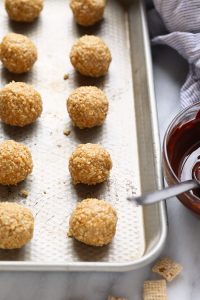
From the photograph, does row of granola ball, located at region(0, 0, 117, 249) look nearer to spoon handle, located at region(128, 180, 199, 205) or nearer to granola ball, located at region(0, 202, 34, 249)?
granola ball, located at region(0, 202, 34, 249)

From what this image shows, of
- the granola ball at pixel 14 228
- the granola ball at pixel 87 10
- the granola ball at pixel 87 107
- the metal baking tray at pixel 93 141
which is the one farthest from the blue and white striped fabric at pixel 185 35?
the granola ball at pixel 14 228

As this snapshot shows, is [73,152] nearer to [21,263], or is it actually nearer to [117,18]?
[21,263]

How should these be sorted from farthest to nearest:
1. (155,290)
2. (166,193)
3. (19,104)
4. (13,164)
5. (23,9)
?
(23,9) → (19,104) → (13,164) → (155,290) → (166,193)

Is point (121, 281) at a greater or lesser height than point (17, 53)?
lesser

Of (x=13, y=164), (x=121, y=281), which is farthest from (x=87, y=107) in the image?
(x=121, y=281)

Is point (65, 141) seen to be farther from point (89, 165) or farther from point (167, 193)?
point (167, 193)

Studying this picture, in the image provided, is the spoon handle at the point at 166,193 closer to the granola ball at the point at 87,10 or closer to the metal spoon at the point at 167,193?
the metal spoon at the point at 167,193
